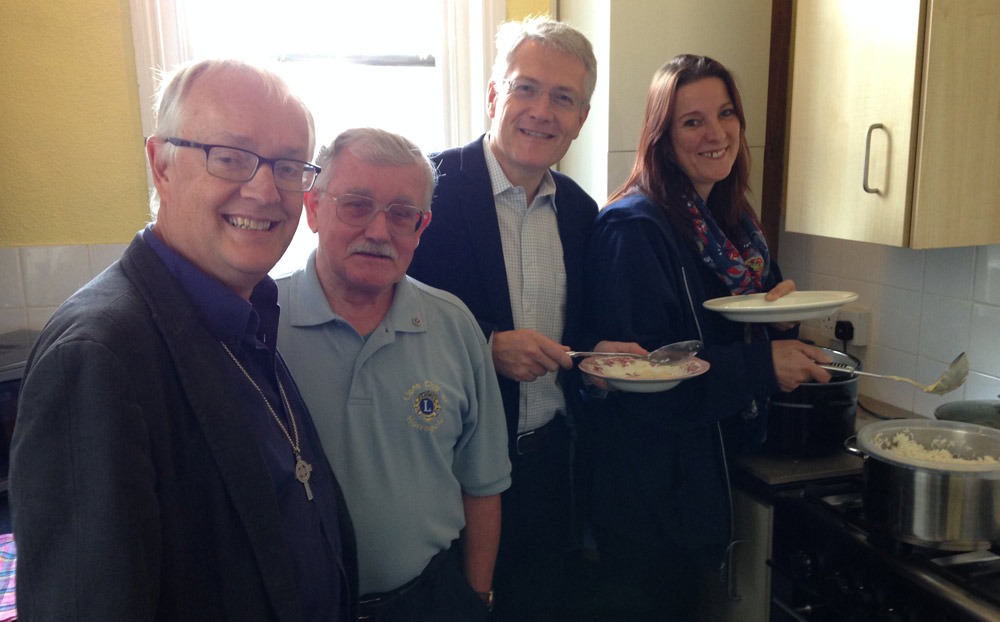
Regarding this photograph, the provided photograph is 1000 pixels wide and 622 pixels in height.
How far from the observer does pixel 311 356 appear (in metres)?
1.11

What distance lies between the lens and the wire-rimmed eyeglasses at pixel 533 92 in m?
1.48

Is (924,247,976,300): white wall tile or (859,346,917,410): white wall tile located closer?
(924,247,976,300): white wall tile

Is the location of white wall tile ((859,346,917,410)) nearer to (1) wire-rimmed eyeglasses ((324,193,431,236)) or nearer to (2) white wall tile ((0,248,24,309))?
(1) wire-rimmed eyeglasses ((324,193,431,236))

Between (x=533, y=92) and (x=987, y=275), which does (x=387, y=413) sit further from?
(x=987, y=275)

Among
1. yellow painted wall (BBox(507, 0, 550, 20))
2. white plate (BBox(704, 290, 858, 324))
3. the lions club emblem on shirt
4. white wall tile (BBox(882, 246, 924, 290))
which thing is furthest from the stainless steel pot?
yellow painted wall (BBox(507, 0, 550, 20))

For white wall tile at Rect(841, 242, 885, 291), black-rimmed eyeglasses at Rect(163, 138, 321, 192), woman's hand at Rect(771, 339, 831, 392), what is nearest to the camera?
black-rimmed eyeglasses at Rect(163, 138, 321, 192)

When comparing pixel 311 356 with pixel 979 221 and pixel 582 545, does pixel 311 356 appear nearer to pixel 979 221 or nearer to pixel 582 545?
pixel 582 545

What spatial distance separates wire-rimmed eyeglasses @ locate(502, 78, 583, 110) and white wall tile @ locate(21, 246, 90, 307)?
1246 millimetres

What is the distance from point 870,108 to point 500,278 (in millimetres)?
889

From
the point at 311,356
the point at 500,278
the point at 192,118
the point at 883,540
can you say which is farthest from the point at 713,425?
the point at 192,118

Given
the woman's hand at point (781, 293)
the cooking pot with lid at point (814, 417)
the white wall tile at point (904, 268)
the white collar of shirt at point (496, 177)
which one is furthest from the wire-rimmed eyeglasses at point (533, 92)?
the white wall tile at point (904, 268)

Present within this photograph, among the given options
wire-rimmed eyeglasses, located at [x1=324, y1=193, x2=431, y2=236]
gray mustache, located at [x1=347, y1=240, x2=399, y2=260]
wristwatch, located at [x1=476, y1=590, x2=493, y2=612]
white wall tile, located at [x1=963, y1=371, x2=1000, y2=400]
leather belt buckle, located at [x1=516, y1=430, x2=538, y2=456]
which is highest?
wire-rimmed eyeglasses, located at [x1=324, y1=193, x2=431, y2=236]

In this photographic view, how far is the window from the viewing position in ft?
6.75

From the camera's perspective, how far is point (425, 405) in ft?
3.73
